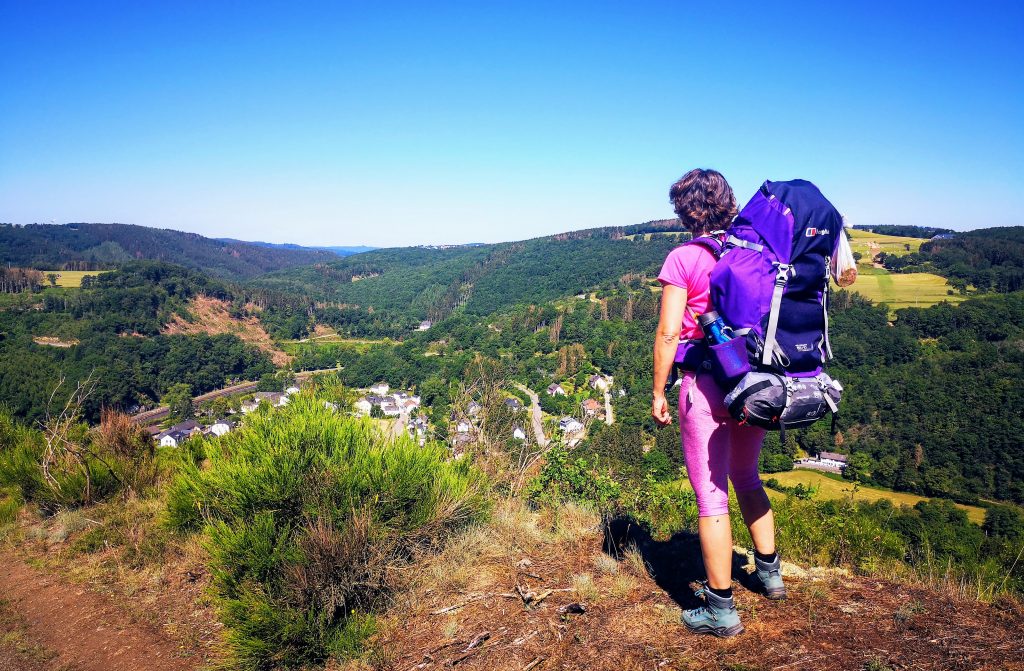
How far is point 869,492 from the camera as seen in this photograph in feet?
86.1

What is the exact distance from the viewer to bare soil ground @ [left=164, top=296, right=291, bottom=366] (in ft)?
240

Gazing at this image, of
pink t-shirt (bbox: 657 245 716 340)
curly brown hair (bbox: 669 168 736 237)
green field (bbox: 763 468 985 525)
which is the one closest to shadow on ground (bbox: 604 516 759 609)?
pink t-shirt (bbox: 657 245 716 340)

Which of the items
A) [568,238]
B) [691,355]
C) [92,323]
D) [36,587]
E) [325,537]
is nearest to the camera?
[691,355]

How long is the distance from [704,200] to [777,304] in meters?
0.59

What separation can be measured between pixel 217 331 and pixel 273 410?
287ft

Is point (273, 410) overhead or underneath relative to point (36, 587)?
overhead

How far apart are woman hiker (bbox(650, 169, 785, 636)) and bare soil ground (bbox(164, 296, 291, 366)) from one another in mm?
75285

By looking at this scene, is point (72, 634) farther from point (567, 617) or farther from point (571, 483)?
point (571, 483)

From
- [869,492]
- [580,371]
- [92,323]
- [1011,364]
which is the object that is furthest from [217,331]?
[1011,364]

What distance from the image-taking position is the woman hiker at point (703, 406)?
80.6 inches

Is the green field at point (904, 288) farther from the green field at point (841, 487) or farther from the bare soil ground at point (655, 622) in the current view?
the bare soil ground at point (655, 622)

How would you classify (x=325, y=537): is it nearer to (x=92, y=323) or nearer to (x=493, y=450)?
(x=493, y=450)

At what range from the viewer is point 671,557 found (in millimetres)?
3070

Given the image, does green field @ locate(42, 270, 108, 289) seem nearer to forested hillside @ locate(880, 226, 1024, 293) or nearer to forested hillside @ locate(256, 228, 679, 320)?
forested hillside @ locate(256, 228, 679, 320)
